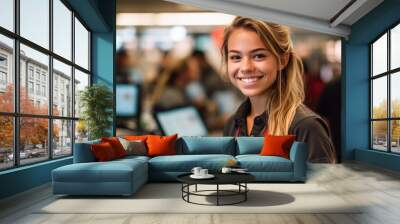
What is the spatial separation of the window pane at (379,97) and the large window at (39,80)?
639 centimetres

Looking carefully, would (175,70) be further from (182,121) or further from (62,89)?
(62,89)

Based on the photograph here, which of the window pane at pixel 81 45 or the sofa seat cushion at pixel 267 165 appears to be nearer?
the sofa seat cushion at pixel 267 165

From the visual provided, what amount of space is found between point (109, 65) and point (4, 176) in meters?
4.42

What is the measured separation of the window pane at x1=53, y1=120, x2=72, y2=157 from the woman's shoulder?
4.54 metres

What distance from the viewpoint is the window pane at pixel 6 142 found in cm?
479

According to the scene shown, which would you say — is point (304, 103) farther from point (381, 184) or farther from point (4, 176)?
point (4, 176)

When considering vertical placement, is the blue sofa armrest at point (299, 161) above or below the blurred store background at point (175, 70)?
below

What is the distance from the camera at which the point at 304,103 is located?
8609 mm

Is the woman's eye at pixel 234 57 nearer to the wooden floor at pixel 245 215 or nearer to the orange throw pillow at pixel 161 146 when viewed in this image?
the orange throw pillow at pixel 161 146

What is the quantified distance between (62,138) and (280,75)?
4613 mm

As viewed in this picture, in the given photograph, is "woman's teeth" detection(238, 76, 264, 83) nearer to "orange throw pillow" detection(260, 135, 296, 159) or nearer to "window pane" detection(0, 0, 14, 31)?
"orange throw pillow" detection(260, 135, 296, 159)

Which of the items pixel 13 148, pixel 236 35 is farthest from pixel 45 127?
pixel 236 35

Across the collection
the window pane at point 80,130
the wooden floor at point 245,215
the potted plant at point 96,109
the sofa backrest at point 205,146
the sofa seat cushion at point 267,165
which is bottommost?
the wooden floor at point 245,215

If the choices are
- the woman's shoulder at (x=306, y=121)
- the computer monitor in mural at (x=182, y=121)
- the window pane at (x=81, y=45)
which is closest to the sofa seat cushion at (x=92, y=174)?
the window pane at (x=81, y=45)
